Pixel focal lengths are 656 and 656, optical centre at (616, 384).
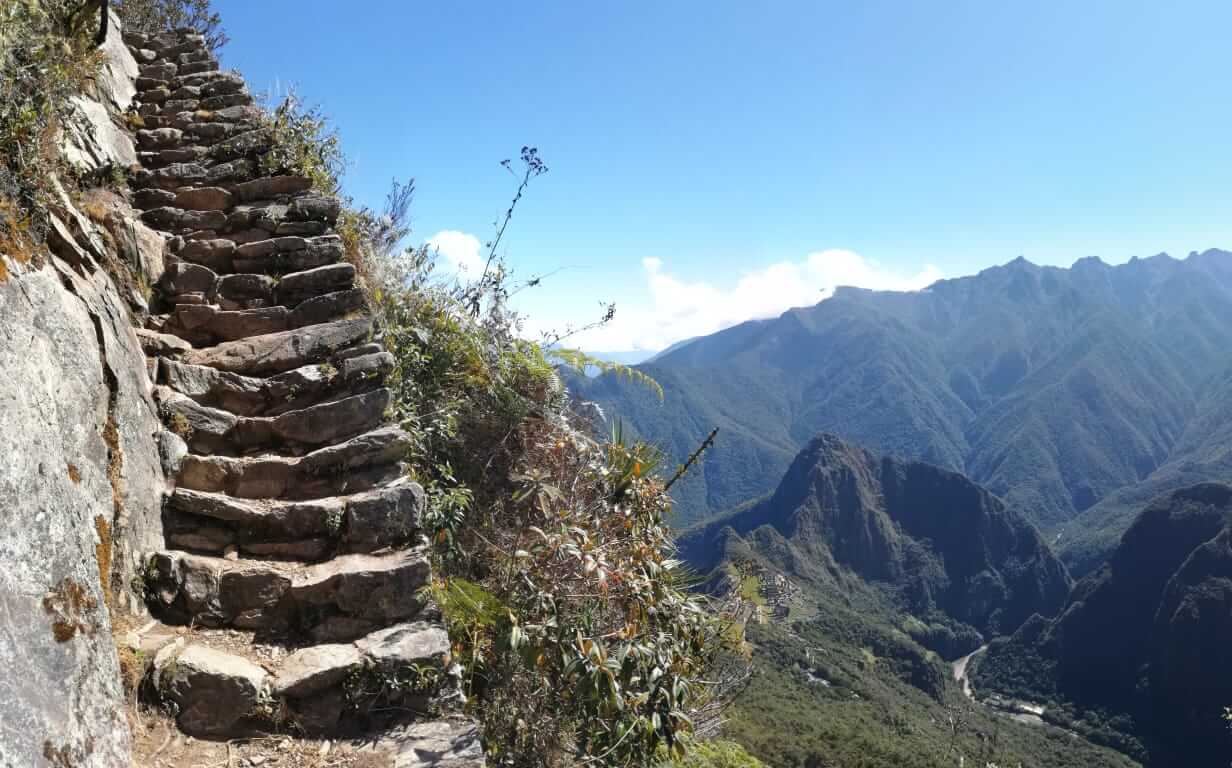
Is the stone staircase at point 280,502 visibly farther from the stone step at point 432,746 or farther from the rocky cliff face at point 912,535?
the rocky cliff face at point 912,535

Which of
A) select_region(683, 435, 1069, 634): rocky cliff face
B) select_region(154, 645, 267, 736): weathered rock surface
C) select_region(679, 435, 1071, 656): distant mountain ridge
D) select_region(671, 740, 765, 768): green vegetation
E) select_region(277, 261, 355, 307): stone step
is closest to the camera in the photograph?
select_region(154, 645, 267, 736): weathered rock surface

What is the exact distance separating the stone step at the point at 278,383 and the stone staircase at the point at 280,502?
0.04 feet

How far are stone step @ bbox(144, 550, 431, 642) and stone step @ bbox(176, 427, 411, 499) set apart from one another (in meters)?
0.55

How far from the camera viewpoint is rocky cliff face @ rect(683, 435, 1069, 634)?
143m

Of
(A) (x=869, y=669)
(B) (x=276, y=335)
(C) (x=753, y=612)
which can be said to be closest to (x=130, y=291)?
(B) (x=276, y=335)

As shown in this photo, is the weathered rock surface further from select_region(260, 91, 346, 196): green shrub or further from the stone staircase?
select_region(260, 91, 346, 196): green shrub

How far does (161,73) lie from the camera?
8977mm

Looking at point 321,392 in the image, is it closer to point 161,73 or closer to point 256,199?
point 256,199

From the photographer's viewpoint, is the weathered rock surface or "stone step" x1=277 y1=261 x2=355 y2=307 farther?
"stone step" x1=277 y1=261 x2=355 y2=307

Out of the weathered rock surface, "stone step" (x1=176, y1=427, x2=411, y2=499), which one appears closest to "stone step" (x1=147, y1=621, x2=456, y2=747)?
the weathered rock surface

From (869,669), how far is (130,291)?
92.1m

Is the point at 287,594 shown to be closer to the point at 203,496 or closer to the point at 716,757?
the point at 203,496

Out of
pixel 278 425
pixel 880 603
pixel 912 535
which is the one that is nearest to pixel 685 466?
pixel 278 425

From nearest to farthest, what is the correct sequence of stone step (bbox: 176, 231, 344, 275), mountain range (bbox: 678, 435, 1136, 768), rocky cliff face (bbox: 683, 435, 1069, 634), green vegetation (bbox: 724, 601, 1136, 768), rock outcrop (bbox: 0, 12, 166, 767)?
rock outcrop (bbox: 0, 12, 166, 767) < stone step (bbox: 176, 231, 344, 275) < green vegetation (bbox: 724, 601, 1136, 768) < mountain range (bbox: 678, 435, 1136, 768) < rocky cliff face (bbox: 683, 435, 1069, 634)
